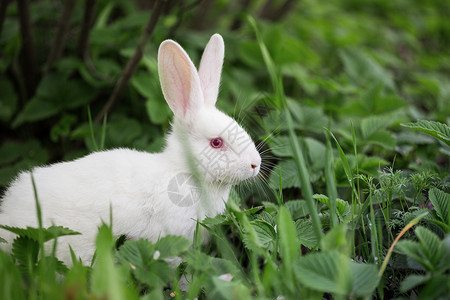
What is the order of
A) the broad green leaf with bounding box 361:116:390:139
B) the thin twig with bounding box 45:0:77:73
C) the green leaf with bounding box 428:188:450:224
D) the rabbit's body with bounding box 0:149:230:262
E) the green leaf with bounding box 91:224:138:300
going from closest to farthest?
the green leaf with bounding box 91:224:138:300, the green leaf with bounding box 428:188:450:224, the rabbit's body with bounding box 0:149:230:262, the broad green leaf with bounding box 361:116:390:139, the thin twig with bounding box 45:0:77:73

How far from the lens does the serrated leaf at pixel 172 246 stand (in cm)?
165

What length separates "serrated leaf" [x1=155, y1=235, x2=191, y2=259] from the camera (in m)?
1.65

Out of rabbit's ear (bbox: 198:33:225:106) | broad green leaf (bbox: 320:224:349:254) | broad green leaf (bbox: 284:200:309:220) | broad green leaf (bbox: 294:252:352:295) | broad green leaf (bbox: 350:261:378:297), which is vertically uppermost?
rabbit's ear (bbox: 198:33:225:106)

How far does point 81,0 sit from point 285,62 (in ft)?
6.46

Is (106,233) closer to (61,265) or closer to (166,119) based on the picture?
(61,265)

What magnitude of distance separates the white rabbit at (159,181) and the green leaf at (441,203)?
0.77 meters

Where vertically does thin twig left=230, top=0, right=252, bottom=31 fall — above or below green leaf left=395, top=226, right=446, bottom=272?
above

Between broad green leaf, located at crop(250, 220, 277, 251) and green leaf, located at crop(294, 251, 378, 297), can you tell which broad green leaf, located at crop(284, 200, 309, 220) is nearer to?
broad green leaf, located at crop(250, 220, 277, 251)

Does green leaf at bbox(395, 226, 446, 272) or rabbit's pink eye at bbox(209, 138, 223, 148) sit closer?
green leaf at bbox(395, 226, 446, 272)

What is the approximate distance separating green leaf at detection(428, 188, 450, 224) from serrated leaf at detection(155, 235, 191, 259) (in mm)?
1027

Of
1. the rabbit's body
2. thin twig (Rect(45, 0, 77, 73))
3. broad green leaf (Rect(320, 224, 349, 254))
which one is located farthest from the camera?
thin twig (Rect(45, 0, 77, 73))

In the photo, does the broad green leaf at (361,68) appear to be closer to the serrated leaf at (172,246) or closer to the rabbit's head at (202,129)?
the rabbit's head at (202,129)

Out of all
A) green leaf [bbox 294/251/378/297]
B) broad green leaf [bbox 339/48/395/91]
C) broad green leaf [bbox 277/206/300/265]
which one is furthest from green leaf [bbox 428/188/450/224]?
broad green leaf [bbox 339/48/395/91]

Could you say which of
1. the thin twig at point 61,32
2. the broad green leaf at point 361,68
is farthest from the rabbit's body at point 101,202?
the broad green leaf at point 361,68
